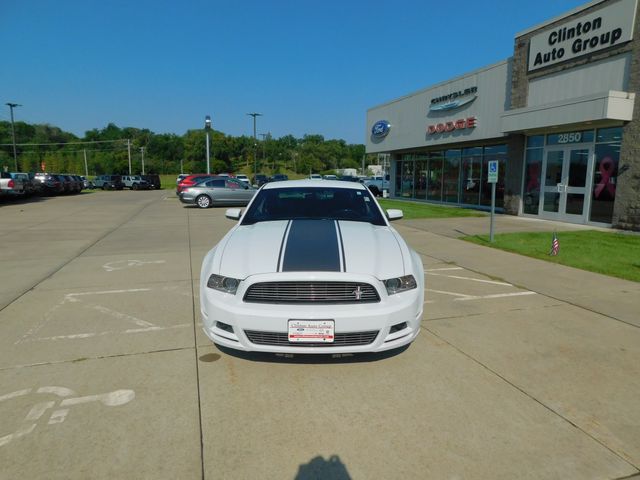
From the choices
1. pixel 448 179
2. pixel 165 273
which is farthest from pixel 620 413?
pixel 448 179

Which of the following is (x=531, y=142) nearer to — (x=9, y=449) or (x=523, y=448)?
(x=523, y=448)

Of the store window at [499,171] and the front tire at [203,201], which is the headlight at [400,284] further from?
the front tire at [203,201]

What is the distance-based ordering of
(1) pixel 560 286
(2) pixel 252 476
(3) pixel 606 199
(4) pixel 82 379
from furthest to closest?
(3) pixel 606 199, (1) pixel 560 286, (4) pixel 82 379, (2) pixel 252 476

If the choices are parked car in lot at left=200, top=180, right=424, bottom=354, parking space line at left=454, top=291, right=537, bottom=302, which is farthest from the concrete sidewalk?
parked car in lot at left=200, top=180, right=424, bottom=354

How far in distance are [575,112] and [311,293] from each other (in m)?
12.9

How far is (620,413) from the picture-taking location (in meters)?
2.99

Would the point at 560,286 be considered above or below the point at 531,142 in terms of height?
below

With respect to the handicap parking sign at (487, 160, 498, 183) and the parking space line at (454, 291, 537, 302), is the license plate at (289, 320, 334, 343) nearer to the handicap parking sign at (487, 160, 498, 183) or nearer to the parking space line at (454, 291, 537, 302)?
the parking space line at (454, 291, 537, 302)

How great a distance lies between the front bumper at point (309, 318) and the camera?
3104 millimetres

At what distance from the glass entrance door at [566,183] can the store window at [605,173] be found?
251 mm

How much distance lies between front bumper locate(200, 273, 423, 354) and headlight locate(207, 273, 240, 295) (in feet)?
0.15

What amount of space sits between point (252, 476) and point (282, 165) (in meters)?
125

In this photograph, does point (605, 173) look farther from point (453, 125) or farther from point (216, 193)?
point (216, 193)

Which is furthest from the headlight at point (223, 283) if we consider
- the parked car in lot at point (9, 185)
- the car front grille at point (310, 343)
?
the parked car in lot at point (9, 185)
